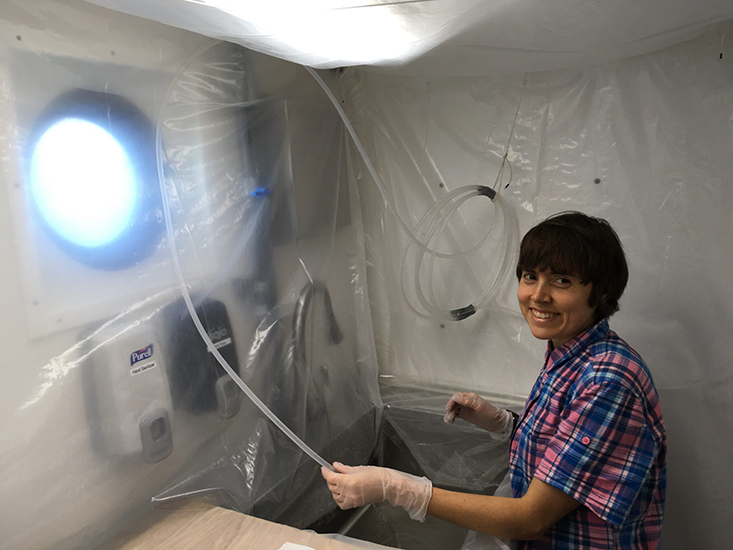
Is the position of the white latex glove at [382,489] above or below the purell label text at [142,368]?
below

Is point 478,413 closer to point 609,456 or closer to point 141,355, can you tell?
point 609,456

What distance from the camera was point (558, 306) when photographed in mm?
973

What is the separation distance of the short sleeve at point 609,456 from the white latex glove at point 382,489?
0.82ft

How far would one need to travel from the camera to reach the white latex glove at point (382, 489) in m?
0.94

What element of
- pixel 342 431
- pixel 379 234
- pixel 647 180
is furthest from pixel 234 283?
pixel 647 180

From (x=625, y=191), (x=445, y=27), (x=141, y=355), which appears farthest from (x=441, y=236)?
(x=141, y=355)

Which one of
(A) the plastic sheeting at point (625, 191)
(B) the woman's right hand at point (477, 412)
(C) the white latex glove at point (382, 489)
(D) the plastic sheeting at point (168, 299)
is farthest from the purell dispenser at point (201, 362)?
(A) the plastic sheeting at point (625, 191)

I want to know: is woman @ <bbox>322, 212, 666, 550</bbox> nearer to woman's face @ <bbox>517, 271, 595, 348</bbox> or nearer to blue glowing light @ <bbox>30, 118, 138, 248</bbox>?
woman's face @ <bbox>517, 271, 595, 348</bbox>

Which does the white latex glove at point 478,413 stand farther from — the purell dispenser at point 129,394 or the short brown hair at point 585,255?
the purell dispenser at point 129,394

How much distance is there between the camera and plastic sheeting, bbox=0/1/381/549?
2.64ft

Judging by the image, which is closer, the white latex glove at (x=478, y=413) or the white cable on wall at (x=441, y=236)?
the white latex glove at (x=478, y=413)

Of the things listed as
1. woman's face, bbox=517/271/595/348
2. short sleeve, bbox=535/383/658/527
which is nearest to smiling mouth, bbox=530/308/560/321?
woman's face, bbox=517/271/595/348

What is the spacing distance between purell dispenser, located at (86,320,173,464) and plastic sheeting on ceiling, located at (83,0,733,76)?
59 cm

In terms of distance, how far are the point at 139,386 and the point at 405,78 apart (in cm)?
125
